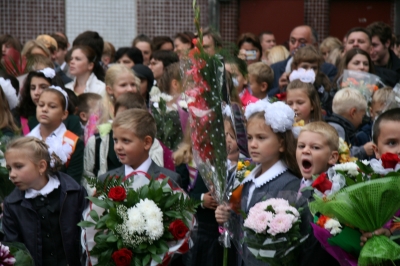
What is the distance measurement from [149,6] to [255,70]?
660cm

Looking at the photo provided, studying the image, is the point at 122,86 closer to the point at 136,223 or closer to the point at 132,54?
the point at 132,54

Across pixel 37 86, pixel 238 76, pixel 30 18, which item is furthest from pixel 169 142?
pixel 30 18

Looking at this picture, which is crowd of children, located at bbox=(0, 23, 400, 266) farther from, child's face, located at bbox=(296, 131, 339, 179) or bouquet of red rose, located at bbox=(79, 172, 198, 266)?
bouquet of red rose, located at bbox=(79, 172, 198, 266)

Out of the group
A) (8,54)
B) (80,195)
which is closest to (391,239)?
(80,195)

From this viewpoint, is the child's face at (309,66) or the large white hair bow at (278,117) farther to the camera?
the child's face at (309,66)

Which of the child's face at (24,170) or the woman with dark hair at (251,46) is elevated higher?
the woman with dark hair at (251,46)

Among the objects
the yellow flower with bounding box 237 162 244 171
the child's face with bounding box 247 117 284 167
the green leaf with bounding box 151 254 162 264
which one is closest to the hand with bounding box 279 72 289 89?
the yellow flower with bounding box 237 162 244 171

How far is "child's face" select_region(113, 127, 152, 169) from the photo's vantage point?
6.28 metres

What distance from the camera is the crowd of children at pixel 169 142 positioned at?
577 cm

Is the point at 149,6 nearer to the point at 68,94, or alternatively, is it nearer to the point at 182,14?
the point at 182,14

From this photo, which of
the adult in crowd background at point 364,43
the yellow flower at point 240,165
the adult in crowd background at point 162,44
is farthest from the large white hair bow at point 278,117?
the adult in crowd background at point 162,44

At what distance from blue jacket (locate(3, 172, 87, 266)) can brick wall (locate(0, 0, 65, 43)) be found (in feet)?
31.6

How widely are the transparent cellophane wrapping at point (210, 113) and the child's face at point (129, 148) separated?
971 mm

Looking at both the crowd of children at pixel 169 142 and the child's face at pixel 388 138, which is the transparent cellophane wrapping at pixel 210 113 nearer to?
the crowd of children at pixel 169 142
